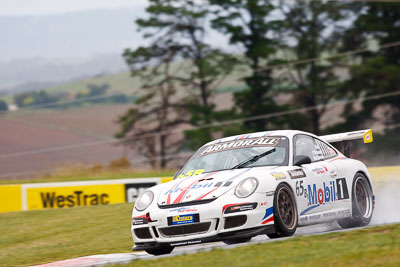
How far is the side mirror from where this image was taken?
8.41m

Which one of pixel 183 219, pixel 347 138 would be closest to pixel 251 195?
pixel 183 219

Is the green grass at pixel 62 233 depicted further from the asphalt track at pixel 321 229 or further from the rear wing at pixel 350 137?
the rear wing at pixel 350 137

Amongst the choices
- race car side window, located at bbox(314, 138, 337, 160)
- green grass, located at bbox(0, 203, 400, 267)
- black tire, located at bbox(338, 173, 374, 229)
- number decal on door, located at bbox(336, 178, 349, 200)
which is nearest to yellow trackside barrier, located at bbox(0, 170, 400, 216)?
green grass, located at bbox(0, 203, 400, 267)

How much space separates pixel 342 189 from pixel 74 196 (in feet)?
39.9

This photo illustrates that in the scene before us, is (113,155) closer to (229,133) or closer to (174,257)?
(229,133)

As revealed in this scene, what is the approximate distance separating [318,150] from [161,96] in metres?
26.0

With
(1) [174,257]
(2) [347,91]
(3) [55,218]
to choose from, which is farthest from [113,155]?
(1) [174,257]

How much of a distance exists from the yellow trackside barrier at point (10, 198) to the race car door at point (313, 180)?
40.4 feet

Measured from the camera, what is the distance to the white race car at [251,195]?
7457mm

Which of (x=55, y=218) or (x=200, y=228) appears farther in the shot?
(x=55, y=218)

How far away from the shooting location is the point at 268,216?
7.51m

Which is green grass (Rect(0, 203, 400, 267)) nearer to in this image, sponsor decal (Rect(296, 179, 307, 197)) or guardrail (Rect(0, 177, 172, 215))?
sponsor decal (Rect(296, 179, 307, 197))

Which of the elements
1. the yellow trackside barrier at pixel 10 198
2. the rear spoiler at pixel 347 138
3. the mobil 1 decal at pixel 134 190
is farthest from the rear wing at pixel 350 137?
the yellow trackside barrier at pixel 10 198

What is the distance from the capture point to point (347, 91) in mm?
35656
